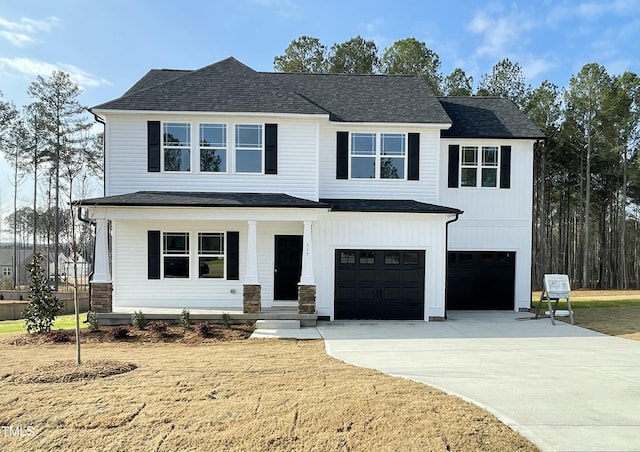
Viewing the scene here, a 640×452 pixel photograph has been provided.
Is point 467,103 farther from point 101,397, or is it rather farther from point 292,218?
point 101,397

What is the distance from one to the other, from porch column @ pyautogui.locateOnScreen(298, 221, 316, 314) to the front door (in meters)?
1.50

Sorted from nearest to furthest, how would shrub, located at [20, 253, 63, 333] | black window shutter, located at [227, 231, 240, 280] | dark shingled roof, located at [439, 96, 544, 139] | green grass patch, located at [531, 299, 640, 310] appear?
1. shrub, located at [20, 253, 63, 333]
2. black window shutter, located at [227, 231, 240, 280]
3. dark shingled roof, located at [439, 96, 544, 139]
4. green grass patch, located at [531, 299, 640, 310]

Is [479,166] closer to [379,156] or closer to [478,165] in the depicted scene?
[478,165]

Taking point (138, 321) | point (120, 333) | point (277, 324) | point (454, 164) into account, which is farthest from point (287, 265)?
point (454, 164)

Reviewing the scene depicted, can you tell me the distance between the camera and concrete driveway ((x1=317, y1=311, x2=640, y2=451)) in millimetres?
4797

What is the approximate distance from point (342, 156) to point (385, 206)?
2244 millimetres

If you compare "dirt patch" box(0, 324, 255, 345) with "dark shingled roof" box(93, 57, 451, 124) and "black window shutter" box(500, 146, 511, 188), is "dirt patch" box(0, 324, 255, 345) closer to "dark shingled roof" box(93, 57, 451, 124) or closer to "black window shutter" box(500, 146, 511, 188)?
"dark shingled roof" box(93, 57, 451, 124)

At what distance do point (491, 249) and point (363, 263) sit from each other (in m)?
5.13

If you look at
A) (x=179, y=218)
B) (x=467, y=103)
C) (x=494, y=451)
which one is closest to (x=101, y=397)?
(x=494, y=451)

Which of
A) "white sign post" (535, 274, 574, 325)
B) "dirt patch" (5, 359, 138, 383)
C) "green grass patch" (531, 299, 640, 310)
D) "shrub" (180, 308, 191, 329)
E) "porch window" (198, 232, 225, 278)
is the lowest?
"green grass patch" (531, 299, 640, 310)

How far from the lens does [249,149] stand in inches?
511

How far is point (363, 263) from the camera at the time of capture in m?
12.8

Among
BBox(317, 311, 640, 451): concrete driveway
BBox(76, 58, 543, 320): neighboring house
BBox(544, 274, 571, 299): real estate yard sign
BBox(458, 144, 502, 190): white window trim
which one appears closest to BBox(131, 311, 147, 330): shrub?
BBox(76, 58, 543, 320): neighboring house

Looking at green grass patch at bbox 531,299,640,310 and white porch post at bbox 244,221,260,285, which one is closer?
white porch post at bbox 244,221,260,285
